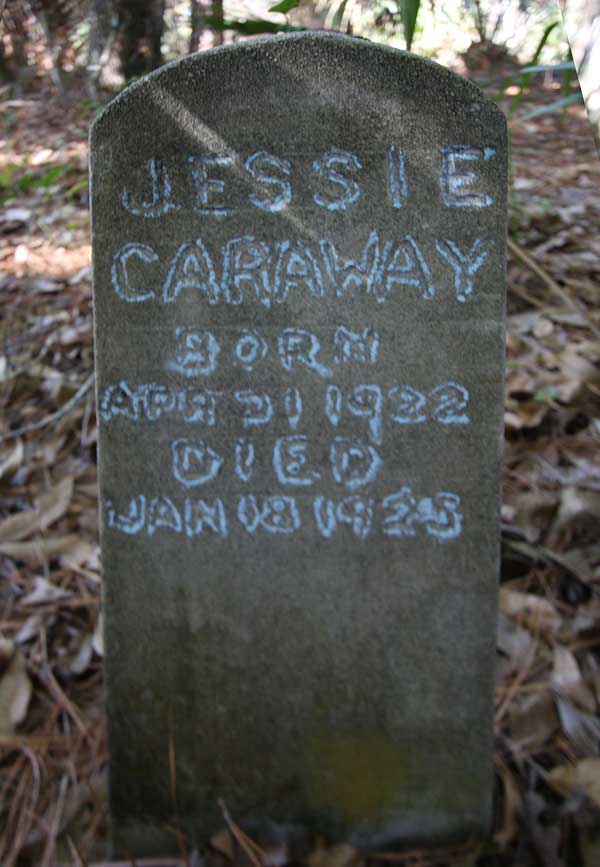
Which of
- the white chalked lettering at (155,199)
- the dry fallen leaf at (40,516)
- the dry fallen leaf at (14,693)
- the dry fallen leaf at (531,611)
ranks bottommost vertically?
the dry fallen leaf at (14,693)

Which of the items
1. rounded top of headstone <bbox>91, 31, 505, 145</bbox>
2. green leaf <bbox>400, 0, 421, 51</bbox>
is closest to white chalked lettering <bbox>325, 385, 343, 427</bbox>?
rounded top of headstone <bbox>91, 31, 505, 145</bbox>

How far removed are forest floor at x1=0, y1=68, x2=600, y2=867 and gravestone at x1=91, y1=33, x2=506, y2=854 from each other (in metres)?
0.14

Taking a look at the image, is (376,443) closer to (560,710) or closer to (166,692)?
(166,692)

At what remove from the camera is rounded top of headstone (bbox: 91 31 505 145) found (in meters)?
1.24

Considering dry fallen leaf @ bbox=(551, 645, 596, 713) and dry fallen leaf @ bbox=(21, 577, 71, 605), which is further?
dry fallen leaf @ bbox=(21, 577, 71, 605)

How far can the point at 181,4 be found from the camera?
17.0 feet

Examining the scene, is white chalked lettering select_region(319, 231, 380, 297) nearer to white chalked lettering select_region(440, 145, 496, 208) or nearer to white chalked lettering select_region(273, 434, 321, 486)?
white chalked lettering select_region(440, 145, 496, 208)

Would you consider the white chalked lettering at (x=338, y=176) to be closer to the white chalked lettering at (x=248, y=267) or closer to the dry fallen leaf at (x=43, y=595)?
the white chalked lettering at (x=248, y=267)

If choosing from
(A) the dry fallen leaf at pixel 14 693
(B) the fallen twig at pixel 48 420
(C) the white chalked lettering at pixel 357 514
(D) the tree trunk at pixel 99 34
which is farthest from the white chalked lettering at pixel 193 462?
(D) the tree trunk at pixel 99 34

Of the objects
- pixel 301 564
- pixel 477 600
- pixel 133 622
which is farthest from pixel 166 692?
pixel 477 600

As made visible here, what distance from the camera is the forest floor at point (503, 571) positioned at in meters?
1.55

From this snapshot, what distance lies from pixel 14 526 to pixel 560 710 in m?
1.47

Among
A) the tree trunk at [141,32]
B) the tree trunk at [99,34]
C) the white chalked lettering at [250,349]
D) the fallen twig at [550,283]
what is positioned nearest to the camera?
the white chalked lettering at [250,349]

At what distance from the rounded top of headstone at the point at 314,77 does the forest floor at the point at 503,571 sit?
120 centimetres
